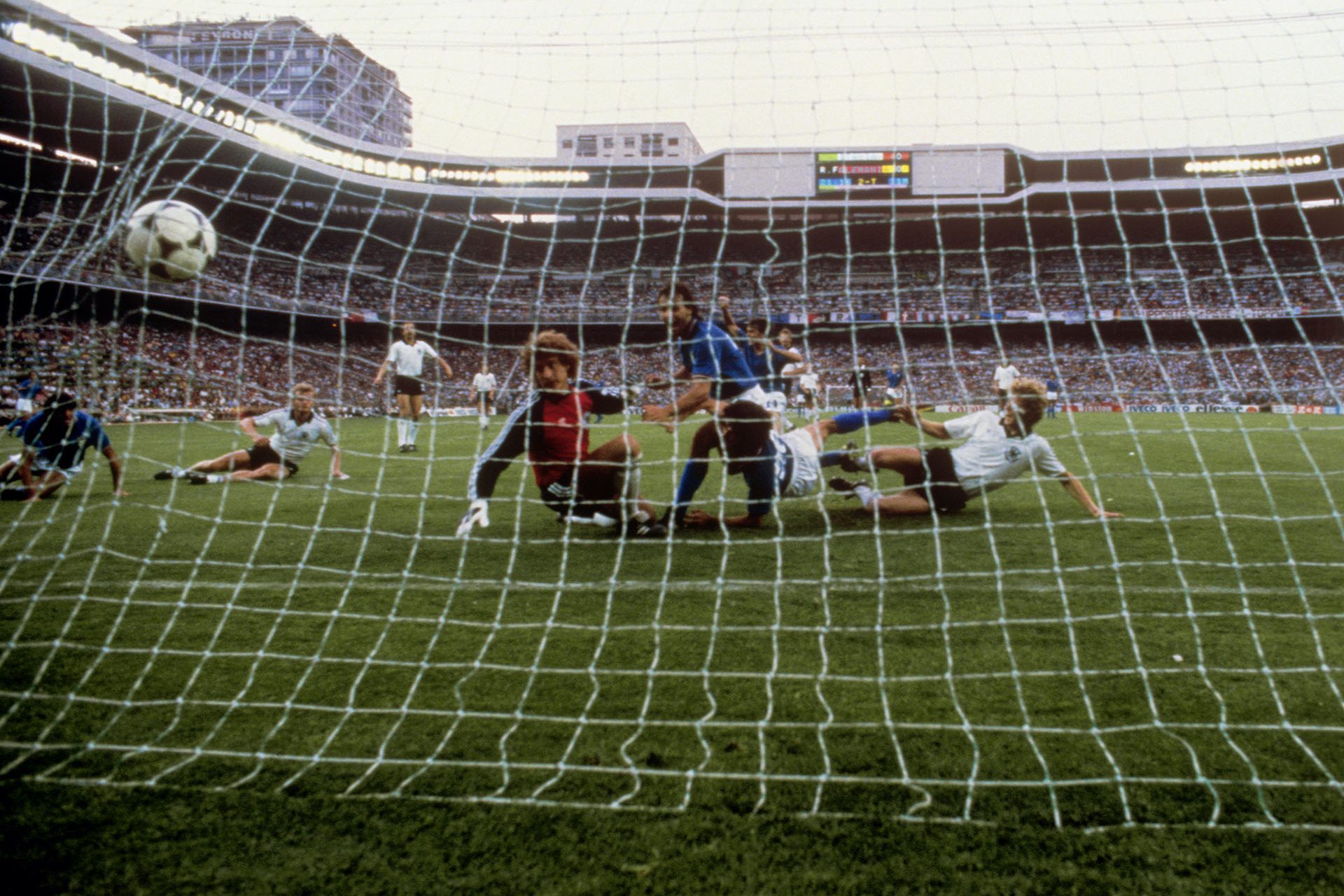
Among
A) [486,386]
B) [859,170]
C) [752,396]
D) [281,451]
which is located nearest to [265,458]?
[281,451]

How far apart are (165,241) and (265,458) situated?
4367mm

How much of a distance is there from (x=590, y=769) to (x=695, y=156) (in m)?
41.6

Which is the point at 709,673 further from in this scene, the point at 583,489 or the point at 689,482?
the point at 689,482

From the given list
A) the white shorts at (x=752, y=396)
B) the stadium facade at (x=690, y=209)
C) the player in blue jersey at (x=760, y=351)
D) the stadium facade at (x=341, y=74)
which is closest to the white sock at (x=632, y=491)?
the white shorts at (x=752, y=396)

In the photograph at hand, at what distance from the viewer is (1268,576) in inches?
157

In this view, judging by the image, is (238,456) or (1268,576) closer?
(1268,576)

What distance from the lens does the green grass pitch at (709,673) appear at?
2.08 metres

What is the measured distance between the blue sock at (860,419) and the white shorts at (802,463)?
9.6 inches

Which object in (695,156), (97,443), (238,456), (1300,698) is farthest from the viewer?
(695,156)

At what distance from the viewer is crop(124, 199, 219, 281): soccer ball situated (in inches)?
175

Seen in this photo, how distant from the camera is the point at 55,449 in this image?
7285mm

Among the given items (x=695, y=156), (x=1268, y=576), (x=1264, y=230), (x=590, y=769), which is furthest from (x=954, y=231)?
(x=590, y=769)

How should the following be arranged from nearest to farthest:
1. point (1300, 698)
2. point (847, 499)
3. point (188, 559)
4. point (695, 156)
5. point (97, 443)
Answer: point (1300, 698) → point (188, 559) → point (847, 499) → point (97, 443) → point (695, 156)

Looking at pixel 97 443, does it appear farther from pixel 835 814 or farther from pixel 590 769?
pixel 835 814
